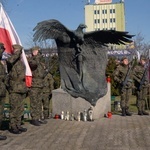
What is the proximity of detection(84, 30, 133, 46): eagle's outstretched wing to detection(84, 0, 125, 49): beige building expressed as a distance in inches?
3178

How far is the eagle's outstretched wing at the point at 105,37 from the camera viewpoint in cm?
1038

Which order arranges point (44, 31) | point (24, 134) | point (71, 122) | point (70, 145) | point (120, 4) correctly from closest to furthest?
point (70, 145) < point (24, 134) < point (71, 122) < point (44, 31) < point (120, 4)

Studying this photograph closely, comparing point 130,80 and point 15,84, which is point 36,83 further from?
point 130,80

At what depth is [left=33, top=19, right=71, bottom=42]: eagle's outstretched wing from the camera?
1019 cm

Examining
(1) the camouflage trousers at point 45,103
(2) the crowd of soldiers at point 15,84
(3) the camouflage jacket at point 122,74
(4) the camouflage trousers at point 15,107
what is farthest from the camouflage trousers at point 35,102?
(3) the camouflage jacket at point 122,74

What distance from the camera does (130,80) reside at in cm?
1070

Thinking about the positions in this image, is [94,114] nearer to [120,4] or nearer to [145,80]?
[145,80]

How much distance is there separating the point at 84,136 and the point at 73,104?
8.34 ft

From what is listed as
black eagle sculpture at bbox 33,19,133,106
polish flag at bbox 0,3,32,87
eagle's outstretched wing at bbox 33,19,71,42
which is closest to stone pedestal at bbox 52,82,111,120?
black eagle sculpture at bbox 33,19,133,106

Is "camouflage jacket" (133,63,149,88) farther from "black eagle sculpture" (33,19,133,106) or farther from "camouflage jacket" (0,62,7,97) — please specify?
"camouflage jacket" (0,62,7,97)

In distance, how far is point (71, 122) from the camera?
9.59m

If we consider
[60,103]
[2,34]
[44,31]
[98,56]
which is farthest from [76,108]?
[2,34]

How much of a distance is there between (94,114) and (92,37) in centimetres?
224

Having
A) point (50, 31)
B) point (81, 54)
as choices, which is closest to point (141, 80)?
point (81, 54)
